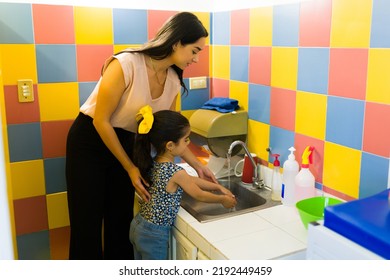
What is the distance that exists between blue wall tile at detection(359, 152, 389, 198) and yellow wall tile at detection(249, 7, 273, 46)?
0.67 metres

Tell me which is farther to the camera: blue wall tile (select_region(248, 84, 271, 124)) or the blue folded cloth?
the blue folded cloth

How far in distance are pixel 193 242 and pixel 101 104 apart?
58 centimetres

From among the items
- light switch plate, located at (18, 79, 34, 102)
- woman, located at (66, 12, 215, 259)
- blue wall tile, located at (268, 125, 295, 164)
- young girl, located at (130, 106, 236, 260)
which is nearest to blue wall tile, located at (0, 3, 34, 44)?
light switch plate, located at (18, 79, 34, 102)

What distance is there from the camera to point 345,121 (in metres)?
1.52

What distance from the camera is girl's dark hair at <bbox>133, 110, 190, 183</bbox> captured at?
1.58 m

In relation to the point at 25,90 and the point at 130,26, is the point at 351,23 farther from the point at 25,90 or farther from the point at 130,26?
the point at 25,90

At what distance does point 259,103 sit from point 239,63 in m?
0.24

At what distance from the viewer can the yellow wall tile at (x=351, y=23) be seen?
140 centimetres

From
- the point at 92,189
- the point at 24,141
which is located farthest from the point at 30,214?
the point at 92,189

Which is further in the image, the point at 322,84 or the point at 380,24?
the point at 322,84

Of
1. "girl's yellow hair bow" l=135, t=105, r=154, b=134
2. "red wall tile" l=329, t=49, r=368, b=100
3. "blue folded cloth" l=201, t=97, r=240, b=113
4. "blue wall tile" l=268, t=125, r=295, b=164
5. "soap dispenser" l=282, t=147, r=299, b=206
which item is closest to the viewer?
"red wall tile" l=329, t=49, r=368, b=100

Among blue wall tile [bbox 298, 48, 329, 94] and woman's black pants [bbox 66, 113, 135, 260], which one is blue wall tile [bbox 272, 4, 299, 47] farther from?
woman's black pants [bbox 66, 113, 135, 260]

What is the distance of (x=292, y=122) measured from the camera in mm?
1763

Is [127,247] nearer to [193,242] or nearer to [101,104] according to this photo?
[193,242]
